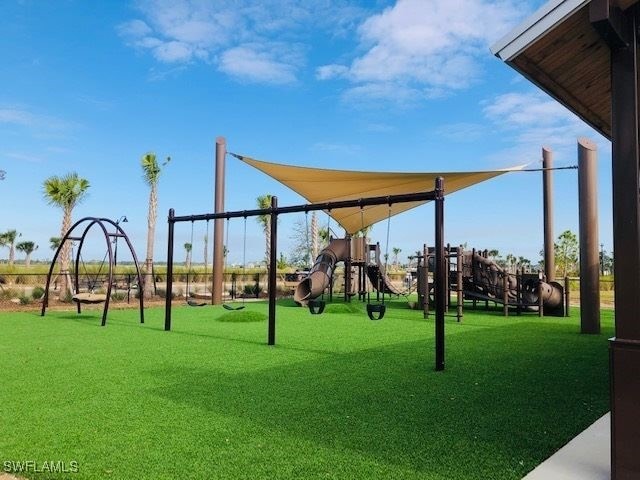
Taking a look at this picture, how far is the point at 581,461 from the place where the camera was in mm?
2746

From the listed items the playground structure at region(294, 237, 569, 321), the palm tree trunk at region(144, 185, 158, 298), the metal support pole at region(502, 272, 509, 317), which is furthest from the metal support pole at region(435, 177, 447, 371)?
the palm tree trunk at region(144, 185, 158, 298)

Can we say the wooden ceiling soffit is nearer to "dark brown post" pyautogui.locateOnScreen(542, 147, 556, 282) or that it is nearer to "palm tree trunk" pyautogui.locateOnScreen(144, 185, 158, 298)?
"dark brown post" pyautogui.locateOnScreen(542, 147, 556, 282)

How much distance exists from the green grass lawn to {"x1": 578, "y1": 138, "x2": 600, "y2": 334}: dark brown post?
77 cm

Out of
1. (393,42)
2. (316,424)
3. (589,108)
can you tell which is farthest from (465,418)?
(393,42)

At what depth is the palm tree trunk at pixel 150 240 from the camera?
64.5ft

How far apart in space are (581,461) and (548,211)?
12.9m

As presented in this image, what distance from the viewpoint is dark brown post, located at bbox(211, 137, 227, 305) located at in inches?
603

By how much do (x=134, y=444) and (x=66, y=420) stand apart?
862mm

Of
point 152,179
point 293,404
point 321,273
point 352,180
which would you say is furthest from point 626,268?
point 152,179

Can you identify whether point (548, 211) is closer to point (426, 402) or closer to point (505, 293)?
point (505, 293)

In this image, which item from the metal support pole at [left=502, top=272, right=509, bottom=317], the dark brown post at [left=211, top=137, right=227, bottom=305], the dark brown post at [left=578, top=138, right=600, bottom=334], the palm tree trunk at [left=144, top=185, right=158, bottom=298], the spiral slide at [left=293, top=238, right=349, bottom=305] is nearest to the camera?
the dark brown post at [left=578, top=138, right=600, bottom=334]

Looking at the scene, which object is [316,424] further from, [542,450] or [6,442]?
[6,442]

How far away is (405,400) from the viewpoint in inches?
165

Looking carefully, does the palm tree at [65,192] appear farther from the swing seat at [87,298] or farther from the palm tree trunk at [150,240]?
the swing seat at [87,298]
